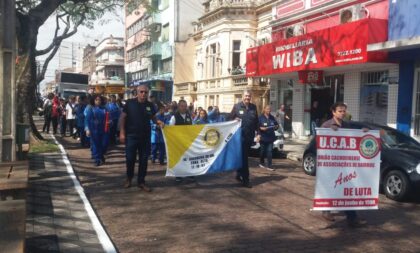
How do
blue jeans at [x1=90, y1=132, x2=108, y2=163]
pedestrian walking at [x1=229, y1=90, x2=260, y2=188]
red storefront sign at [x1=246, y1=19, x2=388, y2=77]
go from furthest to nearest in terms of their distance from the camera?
red storefront sign at [x1=246, y1=19, x2=388, y2=77], blue jeans at [x1=90, y1=132, x2=108, y2=163], pedestrian walking at [x1=229, y1=90, x2=260, y2=188]

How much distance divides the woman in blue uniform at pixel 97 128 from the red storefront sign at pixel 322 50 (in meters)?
8.31

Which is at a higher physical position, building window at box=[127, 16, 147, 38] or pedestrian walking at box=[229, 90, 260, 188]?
building window at box=[127, 16, 147, 38]

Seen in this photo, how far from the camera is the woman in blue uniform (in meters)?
11.8

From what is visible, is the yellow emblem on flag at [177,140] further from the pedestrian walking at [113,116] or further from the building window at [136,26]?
the building window at [136,26]

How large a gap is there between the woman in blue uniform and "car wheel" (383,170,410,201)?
6.80 metres

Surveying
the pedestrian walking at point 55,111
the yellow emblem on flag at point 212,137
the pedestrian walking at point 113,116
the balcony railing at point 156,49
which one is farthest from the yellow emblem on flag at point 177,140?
the balcony railing at point 156,49

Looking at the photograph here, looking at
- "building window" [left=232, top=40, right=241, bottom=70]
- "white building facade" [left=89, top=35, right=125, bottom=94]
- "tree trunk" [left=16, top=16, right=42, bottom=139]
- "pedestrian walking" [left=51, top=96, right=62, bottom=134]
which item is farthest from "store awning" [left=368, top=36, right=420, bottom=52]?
"white building facade" [left=89, top=35, right=125, bottom=94]

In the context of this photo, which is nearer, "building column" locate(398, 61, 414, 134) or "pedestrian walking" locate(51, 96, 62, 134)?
"building column" locate(398, 61, 414, 134)

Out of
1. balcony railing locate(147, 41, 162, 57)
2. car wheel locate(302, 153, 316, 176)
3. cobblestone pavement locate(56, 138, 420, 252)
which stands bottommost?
cobblestone pavement locate(56, 138, 420, 252)

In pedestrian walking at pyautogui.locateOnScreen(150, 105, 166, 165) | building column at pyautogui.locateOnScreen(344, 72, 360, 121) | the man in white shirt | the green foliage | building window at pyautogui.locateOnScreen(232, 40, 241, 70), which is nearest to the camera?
pedestrian walking at pyautogui.locateOnScreen(150, 105, 166, 165)

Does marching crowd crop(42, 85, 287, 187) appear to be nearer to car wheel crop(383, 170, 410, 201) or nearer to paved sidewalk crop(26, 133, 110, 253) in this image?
paved sidewalk crop(26, 133, 110, 253)

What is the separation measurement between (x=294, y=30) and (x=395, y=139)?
1251 centimetres

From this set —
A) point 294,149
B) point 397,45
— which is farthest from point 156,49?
point 397,45

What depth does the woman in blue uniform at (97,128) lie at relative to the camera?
38.6ft
